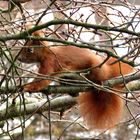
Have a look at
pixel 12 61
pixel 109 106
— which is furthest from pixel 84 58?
pixel 12 61

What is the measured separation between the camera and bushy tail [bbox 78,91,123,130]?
3.52 meters

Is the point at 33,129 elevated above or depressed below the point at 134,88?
below

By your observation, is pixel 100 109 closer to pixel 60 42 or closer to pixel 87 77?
pixel 87 77

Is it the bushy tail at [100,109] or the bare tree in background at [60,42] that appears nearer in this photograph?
the bare tree in background at [60,42]

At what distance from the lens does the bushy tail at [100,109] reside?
3.52 m

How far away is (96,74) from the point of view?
3377 mm

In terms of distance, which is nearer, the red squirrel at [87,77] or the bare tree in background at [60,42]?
the bare tree in background at [60,42]

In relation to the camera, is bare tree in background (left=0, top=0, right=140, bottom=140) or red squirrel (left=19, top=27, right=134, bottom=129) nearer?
bare tree in background (left=0, top=0, right=140, bottom=140)

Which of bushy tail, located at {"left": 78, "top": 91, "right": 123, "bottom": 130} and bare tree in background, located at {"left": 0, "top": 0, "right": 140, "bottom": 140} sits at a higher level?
bare tree in background, located at {"left": 0, "top": 0, "right": 140, "bottom": 140}

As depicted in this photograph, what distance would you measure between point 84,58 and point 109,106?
0.36 metres

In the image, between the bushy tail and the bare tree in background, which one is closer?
the bare tree in background

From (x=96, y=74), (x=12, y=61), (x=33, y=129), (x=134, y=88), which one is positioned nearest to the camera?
(x=12, y=61)

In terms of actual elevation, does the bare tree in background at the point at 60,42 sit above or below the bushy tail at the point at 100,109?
above

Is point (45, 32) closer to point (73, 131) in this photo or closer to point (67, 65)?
point (67, 65)
